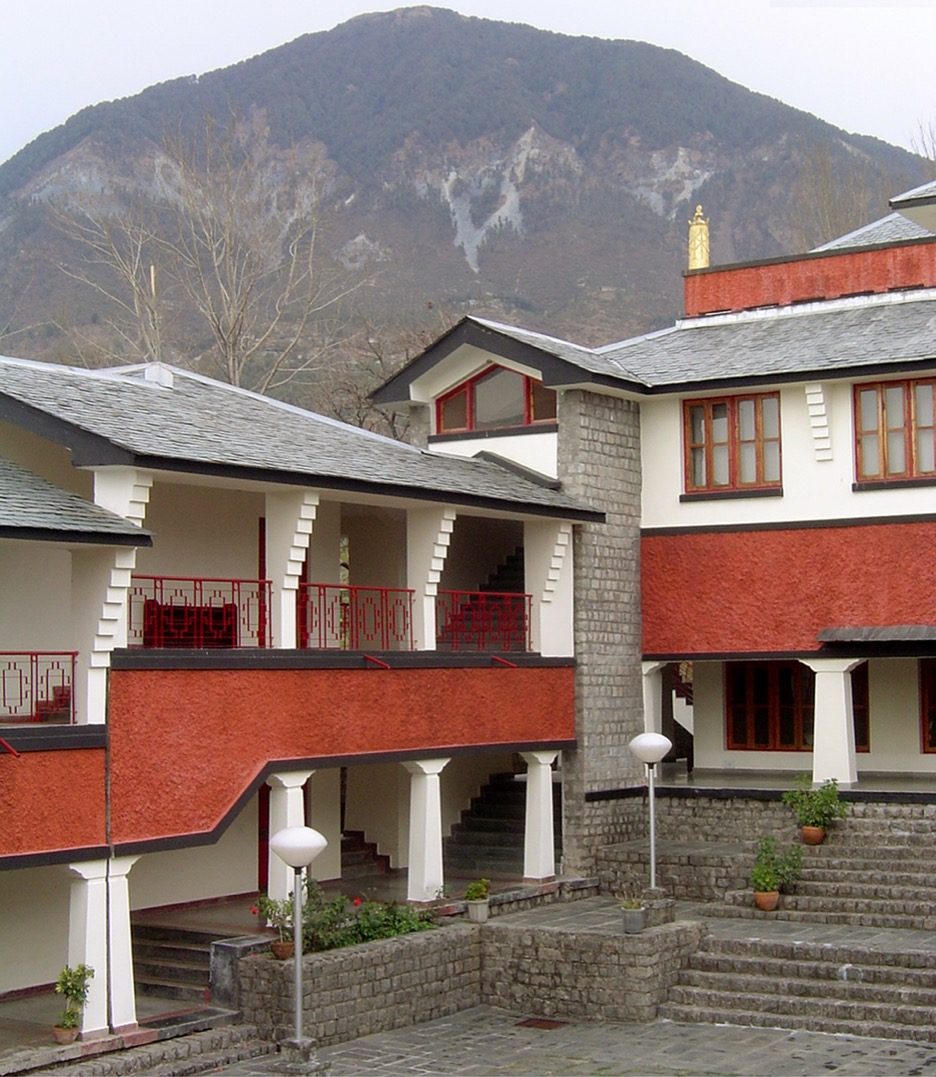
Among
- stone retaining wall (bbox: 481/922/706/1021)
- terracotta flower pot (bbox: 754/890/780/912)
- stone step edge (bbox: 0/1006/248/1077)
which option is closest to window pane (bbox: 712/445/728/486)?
terracotta flower pot (bbox: 754/890/780/912)

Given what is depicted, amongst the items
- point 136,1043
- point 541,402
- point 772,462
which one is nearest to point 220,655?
point 136,1043

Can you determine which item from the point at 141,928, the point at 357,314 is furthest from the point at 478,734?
the point at 357,314

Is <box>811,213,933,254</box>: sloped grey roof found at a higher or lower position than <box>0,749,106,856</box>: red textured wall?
higher

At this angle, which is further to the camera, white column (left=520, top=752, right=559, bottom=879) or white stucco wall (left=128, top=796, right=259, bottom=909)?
white column (left=520, top=752, right=559, bottom=879)

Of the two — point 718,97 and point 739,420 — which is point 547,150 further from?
point 739,420

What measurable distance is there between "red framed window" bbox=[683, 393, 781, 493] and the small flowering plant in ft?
26.5

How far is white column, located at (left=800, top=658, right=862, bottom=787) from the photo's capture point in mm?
19500

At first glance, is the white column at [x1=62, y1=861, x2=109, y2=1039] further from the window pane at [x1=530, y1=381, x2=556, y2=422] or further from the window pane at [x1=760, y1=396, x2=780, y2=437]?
the window pane at [x1=760, y1=396, x2=780, y2=437]

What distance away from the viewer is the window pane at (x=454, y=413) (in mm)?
21297

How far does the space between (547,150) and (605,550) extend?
9113 cm

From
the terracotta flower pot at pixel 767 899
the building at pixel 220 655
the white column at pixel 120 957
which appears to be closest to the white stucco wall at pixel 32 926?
the building at pixel 220 655

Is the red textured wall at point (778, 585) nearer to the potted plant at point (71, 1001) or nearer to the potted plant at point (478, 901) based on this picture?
the potted plant at point (478, 901)

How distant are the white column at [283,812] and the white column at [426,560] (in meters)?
2.68

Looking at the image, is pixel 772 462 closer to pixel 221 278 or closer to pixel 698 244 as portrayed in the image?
pixel 698 244
